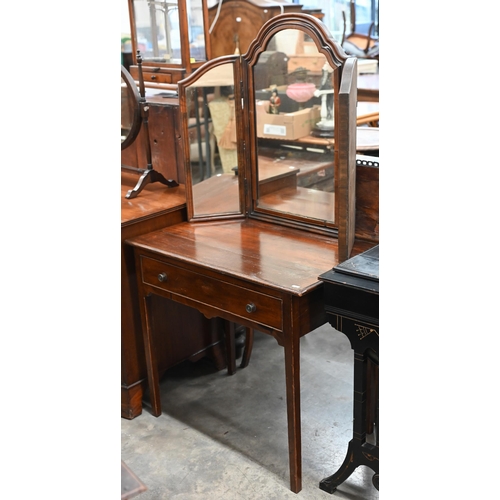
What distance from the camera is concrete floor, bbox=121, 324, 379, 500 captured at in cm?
208

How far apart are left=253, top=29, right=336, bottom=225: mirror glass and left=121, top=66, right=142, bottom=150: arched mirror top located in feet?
1.57

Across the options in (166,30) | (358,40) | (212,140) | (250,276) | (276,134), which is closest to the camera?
(250,276)

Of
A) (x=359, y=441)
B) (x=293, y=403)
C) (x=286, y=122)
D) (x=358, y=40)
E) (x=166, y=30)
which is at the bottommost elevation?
(x=359, y=441)

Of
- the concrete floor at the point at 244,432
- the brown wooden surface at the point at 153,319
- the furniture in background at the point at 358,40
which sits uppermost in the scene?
the furniture in background at the point at 358,40

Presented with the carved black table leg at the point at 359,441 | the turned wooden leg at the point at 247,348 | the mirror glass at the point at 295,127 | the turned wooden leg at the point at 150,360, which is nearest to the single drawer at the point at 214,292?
the turned wooden leg at the point at 150,360

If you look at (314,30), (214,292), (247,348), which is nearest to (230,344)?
(247,348)

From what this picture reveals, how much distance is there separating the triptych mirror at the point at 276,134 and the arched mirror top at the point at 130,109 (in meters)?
0.24

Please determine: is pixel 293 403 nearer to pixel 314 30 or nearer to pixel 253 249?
pixel 253 249

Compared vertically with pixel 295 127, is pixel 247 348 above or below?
below

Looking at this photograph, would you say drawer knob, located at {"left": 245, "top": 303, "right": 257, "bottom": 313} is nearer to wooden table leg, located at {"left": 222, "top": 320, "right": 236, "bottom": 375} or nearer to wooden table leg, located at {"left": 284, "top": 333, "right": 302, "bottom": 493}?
wooden table leg, located at {"left": 284, "top": 333, "right": 302, "bottom": 493}

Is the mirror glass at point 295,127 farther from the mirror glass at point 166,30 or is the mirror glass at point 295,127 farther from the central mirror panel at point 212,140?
the mirror glass at point 166,30

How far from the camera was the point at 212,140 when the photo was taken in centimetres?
233

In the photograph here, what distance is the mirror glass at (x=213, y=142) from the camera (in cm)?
224

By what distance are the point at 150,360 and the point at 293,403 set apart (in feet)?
2.22
